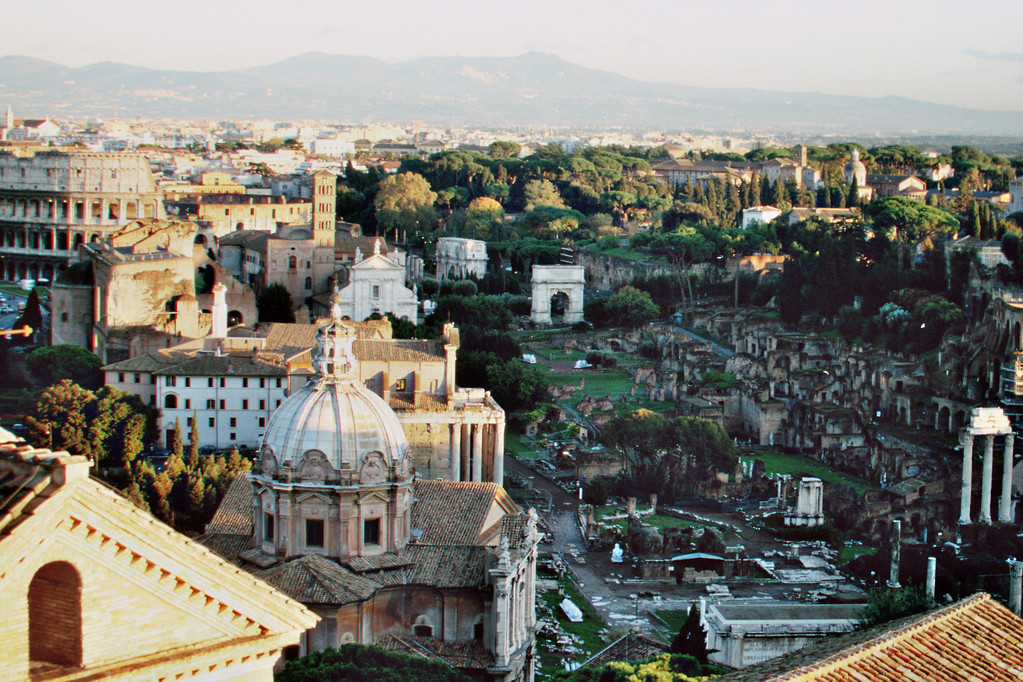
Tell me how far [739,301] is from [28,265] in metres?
32.0

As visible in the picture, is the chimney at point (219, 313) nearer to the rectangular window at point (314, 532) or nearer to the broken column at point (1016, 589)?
the rectangular window at point (314, 532)

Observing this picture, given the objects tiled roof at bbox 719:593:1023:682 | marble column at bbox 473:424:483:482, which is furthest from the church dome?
marble column at bbox 473:424:483:482

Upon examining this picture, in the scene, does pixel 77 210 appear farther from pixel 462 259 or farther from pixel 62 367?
pixel 462 259

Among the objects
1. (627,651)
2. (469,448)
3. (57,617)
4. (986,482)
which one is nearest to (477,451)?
(469,448)

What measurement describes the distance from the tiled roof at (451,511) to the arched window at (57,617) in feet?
47.0

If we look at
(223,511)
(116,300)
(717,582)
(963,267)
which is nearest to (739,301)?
(963,267)

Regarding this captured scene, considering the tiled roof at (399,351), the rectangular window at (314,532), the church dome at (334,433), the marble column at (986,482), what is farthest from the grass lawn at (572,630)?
the marble column at (986,482)

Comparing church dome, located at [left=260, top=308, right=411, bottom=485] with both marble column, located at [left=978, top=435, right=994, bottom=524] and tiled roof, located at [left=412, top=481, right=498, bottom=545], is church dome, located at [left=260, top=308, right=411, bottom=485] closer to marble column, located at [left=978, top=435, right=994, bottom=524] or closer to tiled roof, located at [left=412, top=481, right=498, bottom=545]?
tiled roof, located at [left=412, top=481, right=498, bottom=545]

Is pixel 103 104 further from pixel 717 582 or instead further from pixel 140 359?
pixel 717 582

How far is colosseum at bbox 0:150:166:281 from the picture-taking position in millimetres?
47000

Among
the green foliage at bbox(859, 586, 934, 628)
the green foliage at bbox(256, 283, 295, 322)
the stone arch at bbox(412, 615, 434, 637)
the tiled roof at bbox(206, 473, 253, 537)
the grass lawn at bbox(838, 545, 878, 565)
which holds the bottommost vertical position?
the grass lawn at bbox(838, 545, 878, 565)

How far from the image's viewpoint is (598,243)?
3268 inches

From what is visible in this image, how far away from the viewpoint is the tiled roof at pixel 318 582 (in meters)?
20.2

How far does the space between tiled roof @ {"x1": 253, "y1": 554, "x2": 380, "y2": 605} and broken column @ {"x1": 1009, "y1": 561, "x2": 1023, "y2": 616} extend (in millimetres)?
10398
